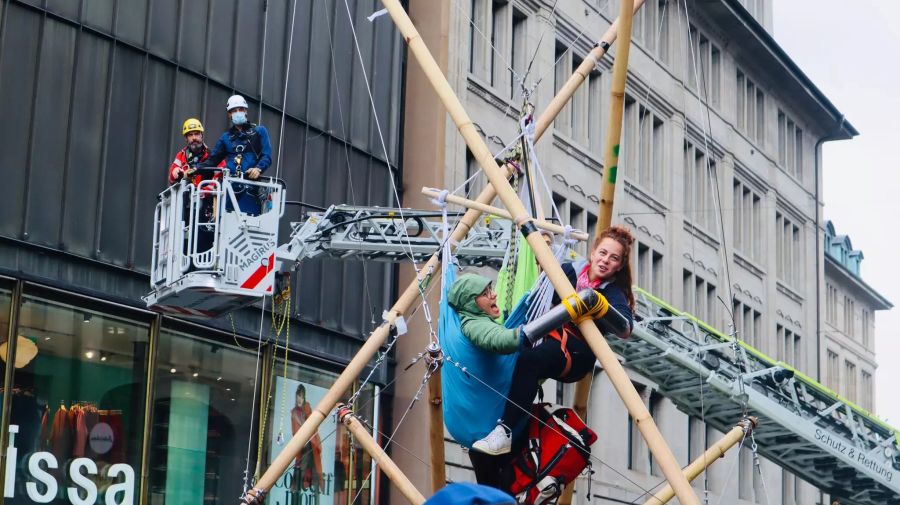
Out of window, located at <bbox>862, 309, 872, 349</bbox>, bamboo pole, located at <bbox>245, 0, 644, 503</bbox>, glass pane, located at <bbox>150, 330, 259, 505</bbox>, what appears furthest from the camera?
window, located at <bbox>862, 309, 872, 349</bbox>

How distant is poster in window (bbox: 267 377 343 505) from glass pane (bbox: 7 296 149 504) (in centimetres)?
317

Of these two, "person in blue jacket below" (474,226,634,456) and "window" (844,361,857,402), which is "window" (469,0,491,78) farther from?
"window" (844,361,857,402)

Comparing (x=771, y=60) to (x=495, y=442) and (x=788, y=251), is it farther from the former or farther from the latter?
(x=495, y=442)

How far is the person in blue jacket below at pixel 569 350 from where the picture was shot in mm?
12273

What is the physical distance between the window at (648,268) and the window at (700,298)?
122 centimetres

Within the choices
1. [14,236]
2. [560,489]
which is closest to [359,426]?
[560,489]

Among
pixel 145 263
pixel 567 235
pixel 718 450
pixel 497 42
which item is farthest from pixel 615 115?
pixel 497 42

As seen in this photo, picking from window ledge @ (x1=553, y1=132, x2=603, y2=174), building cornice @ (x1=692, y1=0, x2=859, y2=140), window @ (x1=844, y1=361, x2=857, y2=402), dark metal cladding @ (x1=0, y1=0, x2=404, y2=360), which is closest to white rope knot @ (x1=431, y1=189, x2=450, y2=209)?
dark metal cladding @ (x1=0, y1=0, x2=404, y2=360)

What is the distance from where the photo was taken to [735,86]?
49625 millimetres

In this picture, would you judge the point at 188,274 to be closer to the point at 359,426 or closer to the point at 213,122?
the point at 359,426

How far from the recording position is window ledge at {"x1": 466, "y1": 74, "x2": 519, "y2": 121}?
3338cm

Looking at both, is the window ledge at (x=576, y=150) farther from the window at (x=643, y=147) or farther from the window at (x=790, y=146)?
the window at (x=790, y=146)

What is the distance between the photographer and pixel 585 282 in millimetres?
12797

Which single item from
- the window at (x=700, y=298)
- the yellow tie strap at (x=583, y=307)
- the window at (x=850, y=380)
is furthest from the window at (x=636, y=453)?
the yellow tie strap at (x=583, y=307)
